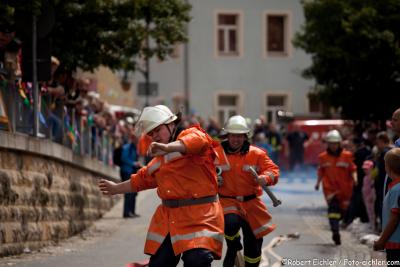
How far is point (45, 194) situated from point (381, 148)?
4.91 m

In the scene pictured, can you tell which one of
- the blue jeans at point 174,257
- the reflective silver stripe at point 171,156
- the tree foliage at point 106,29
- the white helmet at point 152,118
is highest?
the tree foliage at point 106,29

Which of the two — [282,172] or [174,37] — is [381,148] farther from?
[282,172]

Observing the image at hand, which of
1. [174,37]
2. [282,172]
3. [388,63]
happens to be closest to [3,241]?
[174,37]

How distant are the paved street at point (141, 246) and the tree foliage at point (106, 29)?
2.88 metres

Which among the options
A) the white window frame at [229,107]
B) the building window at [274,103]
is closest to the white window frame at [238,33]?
the white window frame at [229,107]

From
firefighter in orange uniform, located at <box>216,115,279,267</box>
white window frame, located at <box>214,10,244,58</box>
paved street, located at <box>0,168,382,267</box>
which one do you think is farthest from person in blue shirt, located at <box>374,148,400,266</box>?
white window frame, located at <box>214,10,244,58</box>

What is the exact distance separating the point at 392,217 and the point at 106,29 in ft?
36.9

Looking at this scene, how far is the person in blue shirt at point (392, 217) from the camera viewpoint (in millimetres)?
9289

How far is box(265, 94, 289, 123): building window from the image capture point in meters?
49.7

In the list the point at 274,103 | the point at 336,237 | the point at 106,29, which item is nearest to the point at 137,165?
the point at 106,29

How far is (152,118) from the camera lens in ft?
30.9

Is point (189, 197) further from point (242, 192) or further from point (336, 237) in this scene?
point (336, 237)

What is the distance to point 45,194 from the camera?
1727 centimetres

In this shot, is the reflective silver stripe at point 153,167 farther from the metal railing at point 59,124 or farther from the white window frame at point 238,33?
the white window frame at point 238,33
